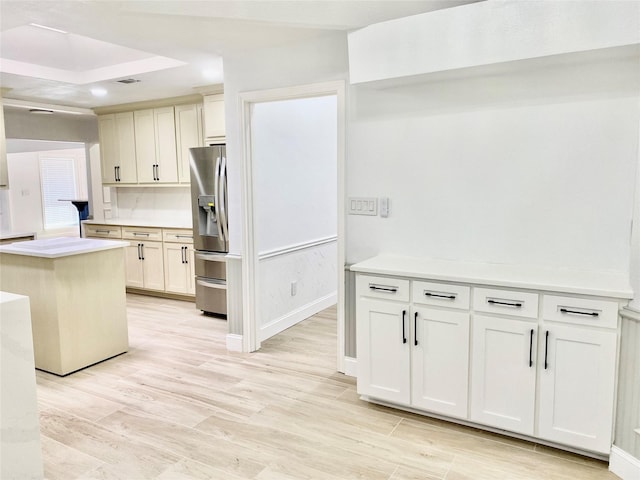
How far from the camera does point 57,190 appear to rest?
9.64 m

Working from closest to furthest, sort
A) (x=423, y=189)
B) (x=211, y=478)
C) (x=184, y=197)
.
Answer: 1. (x=211, y=478)
2. (x=423, y=189)
3. (x=184, y=197)

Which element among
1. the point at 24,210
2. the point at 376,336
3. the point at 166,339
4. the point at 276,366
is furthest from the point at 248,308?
the point at 24,210

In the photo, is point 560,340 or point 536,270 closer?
point 560,340

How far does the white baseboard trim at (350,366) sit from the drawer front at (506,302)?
1142 mm

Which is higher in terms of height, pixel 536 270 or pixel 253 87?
pixel 253 87

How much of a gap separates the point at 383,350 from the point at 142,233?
12.7ft

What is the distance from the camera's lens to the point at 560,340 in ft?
7.32

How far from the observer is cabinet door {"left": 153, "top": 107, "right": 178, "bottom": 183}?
550cm

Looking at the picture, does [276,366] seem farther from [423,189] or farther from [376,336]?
[423,189]

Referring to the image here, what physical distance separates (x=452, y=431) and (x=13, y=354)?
2247 mm

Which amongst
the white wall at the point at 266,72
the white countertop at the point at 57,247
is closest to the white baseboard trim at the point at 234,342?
the white wall at the point at 266,72

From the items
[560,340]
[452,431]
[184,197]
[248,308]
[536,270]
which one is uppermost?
[184,197]

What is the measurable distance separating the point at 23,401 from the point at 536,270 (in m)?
2.63

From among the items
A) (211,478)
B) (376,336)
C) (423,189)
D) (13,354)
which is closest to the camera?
(13,354)
